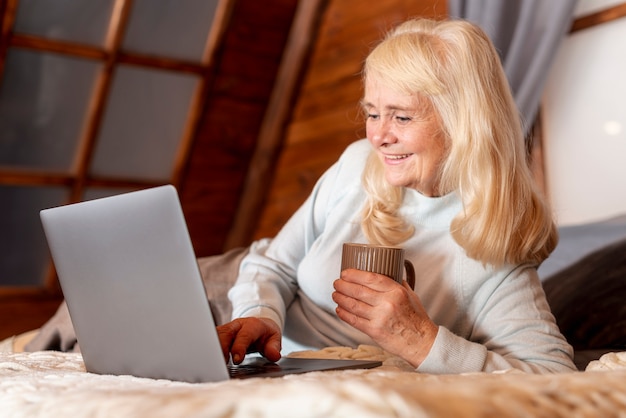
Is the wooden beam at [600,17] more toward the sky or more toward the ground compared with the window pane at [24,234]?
more toward the sky

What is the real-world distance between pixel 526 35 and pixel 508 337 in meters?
1.43

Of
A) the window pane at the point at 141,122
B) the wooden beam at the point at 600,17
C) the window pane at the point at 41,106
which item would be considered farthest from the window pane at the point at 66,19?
the wooden beam at the point at 600,17

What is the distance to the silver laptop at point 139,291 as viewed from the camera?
89 cm

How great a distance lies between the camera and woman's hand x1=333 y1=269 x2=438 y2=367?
3.93 feet

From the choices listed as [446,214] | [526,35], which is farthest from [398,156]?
[526,35]

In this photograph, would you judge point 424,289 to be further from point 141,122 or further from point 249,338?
point 141,122

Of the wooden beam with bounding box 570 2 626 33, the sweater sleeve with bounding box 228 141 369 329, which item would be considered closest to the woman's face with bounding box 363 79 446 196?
the sweater sleeve with bounding box 228 141 369 329

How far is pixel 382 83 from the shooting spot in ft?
4.68

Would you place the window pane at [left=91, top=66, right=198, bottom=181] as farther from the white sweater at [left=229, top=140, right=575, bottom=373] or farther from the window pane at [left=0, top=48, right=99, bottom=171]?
the white sweater at [left=229, top=140, right=575, bottom=373]

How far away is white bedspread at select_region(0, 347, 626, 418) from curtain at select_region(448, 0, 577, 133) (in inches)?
69.4

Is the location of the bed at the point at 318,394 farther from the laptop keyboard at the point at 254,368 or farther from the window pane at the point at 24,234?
the window pane at the point at 24,234

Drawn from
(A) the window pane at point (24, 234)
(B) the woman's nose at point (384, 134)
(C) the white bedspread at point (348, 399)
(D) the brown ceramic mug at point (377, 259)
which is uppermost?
(B) the woman's nose at point (384, 134)

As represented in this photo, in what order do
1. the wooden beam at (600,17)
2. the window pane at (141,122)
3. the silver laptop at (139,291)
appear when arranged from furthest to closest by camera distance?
1. the window pane at (141,122)
2. the wooden beam at (600,17)
3. the silver laptop at (139,291)

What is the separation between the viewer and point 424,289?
1450mm
